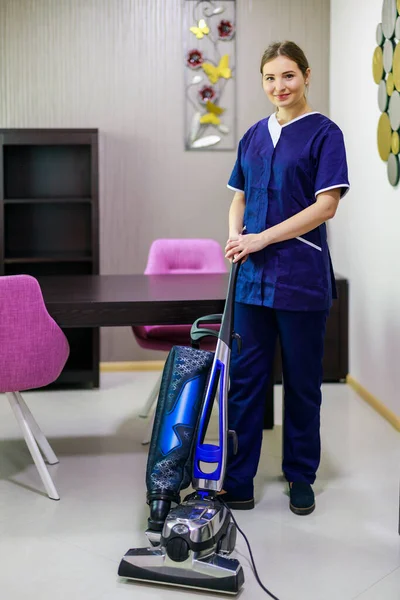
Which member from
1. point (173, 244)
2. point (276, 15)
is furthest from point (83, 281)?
point (276, 15)

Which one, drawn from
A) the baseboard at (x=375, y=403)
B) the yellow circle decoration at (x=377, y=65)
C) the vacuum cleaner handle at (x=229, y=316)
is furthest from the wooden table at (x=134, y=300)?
the yellow circle decoration at (x=377, y=65)

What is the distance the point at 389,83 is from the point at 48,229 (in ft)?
7.02

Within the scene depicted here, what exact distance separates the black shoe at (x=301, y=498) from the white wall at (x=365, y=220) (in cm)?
110

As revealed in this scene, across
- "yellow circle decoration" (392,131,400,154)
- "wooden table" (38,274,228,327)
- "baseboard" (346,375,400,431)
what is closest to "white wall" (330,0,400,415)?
"baseboard" (346,375,400,431)

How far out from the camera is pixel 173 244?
12.7 ft

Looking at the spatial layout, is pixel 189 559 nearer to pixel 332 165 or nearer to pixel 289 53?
pixel 332 165

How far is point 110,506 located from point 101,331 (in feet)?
7.38

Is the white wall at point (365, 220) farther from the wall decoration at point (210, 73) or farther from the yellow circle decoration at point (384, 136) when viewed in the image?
the wall decoration at point (210, 73)

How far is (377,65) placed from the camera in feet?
12.3

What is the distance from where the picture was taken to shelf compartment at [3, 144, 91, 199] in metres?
4.62

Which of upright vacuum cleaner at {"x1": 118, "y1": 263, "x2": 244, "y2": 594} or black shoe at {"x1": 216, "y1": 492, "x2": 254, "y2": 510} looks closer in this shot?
upright vacuum cleaner at {"x1": 118, "y1": 263, "x2": 244, "y2": 594}

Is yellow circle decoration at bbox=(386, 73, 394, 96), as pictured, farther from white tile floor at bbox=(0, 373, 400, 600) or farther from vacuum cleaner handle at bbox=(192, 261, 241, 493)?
vacuum cleaner handle at bbox=(192, 261, 241, 493)

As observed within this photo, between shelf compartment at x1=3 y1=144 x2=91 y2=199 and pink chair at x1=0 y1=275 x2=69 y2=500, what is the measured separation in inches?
83.1

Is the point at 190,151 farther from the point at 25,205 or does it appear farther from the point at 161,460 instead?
the point at 161,460
